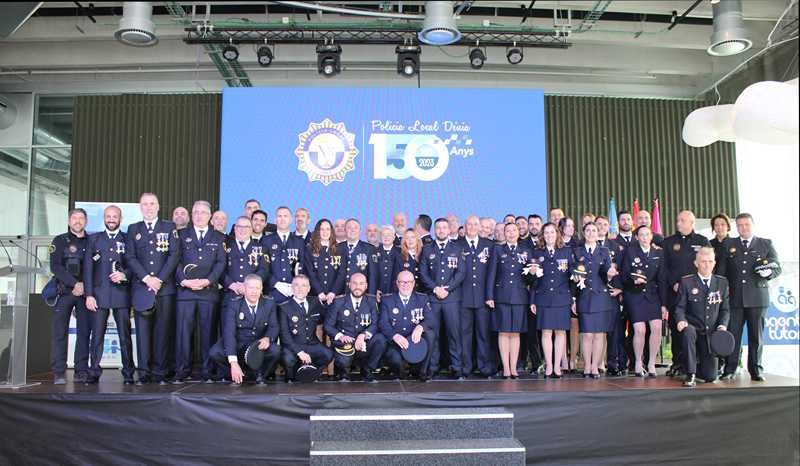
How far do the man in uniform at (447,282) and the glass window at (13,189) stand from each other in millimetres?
8861

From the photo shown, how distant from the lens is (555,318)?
5.66m

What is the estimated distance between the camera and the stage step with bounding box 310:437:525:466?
384cm

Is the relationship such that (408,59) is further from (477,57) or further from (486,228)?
(486,228)

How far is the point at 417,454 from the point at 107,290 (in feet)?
10.3

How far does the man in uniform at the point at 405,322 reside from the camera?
5435 millimetres

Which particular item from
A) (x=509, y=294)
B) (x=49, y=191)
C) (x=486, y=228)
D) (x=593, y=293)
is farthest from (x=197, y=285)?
(x=49, y=191)

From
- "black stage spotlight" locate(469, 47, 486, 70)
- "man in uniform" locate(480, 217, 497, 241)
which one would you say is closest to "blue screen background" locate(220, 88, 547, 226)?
"black stage spotlight" locate(469, 47, 486, 70)

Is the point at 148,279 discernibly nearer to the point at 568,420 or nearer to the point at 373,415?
the point at 373,415

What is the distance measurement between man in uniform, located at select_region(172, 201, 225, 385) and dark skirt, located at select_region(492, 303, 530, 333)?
2.58 meters

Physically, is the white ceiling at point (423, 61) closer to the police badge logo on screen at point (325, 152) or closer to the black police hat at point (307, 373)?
the police badge logo on screen at point (325, 152)

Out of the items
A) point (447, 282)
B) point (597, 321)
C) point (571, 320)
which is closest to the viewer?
point (597, 321)

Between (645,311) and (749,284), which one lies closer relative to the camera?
(749,284)

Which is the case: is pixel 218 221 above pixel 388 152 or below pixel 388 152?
below

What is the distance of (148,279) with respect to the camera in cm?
528
